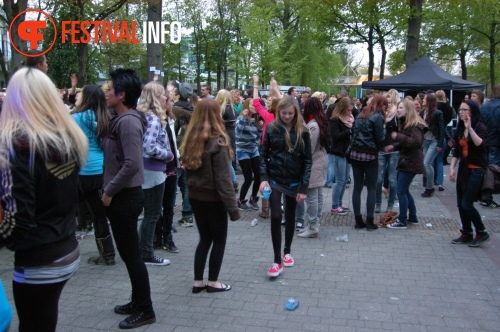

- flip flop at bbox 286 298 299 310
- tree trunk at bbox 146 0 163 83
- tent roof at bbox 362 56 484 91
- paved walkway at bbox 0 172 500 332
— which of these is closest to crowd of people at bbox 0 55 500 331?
paved walkway at bbox 0 172 500 332

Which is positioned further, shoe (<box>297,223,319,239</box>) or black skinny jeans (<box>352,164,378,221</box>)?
black skinny jeans (<box>352,164,378,221</box>)

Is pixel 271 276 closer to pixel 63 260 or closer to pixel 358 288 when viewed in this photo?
pixel 358 288

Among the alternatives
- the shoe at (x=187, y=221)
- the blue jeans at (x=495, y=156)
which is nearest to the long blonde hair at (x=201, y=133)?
the shoe at (x=187, y=221)

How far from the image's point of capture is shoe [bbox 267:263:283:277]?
4.84 metres

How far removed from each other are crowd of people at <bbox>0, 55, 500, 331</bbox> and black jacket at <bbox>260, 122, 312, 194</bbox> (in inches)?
0.5

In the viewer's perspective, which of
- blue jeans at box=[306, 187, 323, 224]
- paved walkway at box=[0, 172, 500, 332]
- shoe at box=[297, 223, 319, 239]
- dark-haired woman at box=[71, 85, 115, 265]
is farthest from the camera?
shoe at box=[297, 223, 319, 239]

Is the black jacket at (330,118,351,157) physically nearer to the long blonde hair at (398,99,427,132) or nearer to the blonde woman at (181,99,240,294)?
the long blonde hair at (398,99,427,132)

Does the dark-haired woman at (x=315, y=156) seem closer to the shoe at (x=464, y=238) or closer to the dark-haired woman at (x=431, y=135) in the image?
the shoe at (x=464, y=238)

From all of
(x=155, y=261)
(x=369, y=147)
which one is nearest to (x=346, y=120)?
(x=369, y=147)

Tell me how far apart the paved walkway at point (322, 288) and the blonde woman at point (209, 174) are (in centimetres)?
57

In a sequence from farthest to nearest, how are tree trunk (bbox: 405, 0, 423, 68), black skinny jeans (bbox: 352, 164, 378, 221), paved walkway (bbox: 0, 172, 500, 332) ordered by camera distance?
1. tree trunk (bbox: 405, 0, 423, 68)
2. black skinny jeans (bbox: 352, 164, 378, 221)
3. paved walkway (bbox: 0, 172, 500, 332)

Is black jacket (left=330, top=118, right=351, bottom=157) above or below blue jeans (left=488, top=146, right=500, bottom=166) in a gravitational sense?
above

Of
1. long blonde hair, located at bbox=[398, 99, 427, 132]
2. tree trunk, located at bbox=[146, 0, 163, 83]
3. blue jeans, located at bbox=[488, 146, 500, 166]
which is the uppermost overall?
tree trunk, located at bbox=[146, 0, 163, 83]

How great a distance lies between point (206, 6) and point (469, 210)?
36359mm
